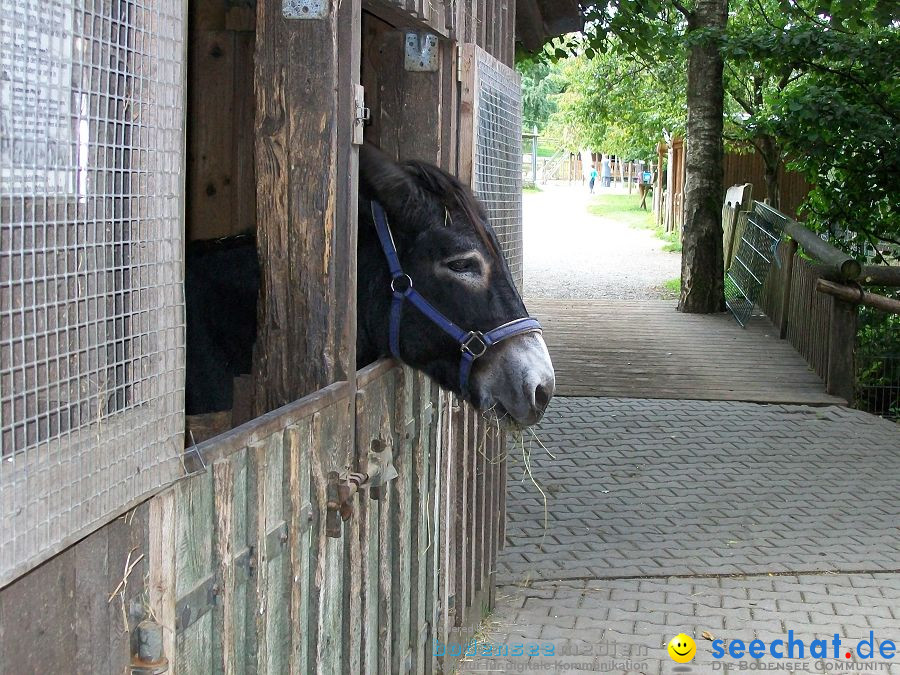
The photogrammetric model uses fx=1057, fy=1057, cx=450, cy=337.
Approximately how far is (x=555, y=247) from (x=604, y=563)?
21.6 metres

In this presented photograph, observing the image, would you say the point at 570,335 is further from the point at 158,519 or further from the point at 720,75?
the point at 158,519

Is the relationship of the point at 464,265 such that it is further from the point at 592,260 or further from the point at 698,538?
the point at 592,260

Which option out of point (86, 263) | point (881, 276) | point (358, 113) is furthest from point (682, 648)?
point (881, 276)

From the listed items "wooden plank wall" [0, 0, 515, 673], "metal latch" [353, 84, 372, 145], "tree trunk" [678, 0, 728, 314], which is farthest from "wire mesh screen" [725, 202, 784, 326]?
"metal latch" [353, 84, 372, 145]

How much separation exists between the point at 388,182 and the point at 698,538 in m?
3.54

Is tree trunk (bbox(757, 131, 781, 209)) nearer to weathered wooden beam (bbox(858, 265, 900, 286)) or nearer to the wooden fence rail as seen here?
weathered wooden beam (bbox(858, 265, 900, 286))

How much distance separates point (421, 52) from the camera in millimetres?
3967

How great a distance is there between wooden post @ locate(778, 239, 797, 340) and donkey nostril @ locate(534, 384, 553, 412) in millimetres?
9474

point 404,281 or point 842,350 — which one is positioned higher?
point 404,281

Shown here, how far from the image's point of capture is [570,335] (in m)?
12.3

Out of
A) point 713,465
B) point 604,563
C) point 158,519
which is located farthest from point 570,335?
point 158,519

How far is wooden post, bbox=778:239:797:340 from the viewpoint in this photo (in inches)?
476

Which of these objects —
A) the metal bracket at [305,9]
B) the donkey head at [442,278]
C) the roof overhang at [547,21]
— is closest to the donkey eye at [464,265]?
the donkey head at [442,278]

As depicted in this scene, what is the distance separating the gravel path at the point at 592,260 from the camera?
60.5 ft
